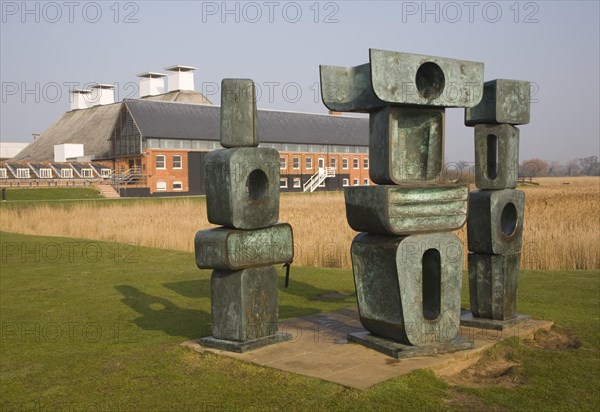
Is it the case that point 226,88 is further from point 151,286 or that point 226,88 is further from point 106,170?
point 106,170

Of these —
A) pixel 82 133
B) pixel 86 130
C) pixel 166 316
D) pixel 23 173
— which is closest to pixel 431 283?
pixel 166 316

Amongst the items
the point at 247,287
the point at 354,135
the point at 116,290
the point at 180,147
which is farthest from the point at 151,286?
the point at 354,135

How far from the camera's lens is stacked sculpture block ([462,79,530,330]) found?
24.3 ft

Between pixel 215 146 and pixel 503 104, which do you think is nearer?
pixel 503 104

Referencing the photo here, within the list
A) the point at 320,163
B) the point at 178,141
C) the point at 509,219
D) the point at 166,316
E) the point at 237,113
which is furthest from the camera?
the point at 320,163

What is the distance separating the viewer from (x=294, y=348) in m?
6.38

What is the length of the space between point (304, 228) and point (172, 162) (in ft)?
110

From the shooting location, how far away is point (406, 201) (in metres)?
5.97

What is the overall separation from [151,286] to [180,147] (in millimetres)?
41123

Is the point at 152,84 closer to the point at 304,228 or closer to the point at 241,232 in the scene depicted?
the point at 304,228

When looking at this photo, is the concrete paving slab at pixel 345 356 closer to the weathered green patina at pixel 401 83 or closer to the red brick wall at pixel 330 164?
the weathered green patina at pixel 401 83

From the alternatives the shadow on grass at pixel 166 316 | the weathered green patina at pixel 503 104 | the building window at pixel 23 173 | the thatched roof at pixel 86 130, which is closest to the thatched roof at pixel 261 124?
the thatched roof at pixel 86 130

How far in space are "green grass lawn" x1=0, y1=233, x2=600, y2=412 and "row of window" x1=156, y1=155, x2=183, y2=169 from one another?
37769 mm

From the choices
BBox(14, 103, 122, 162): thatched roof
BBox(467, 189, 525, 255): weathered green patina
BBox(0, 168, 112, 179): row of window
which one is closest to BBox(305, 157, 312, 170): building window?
BBox(0, 168, 112, 179): row of window
